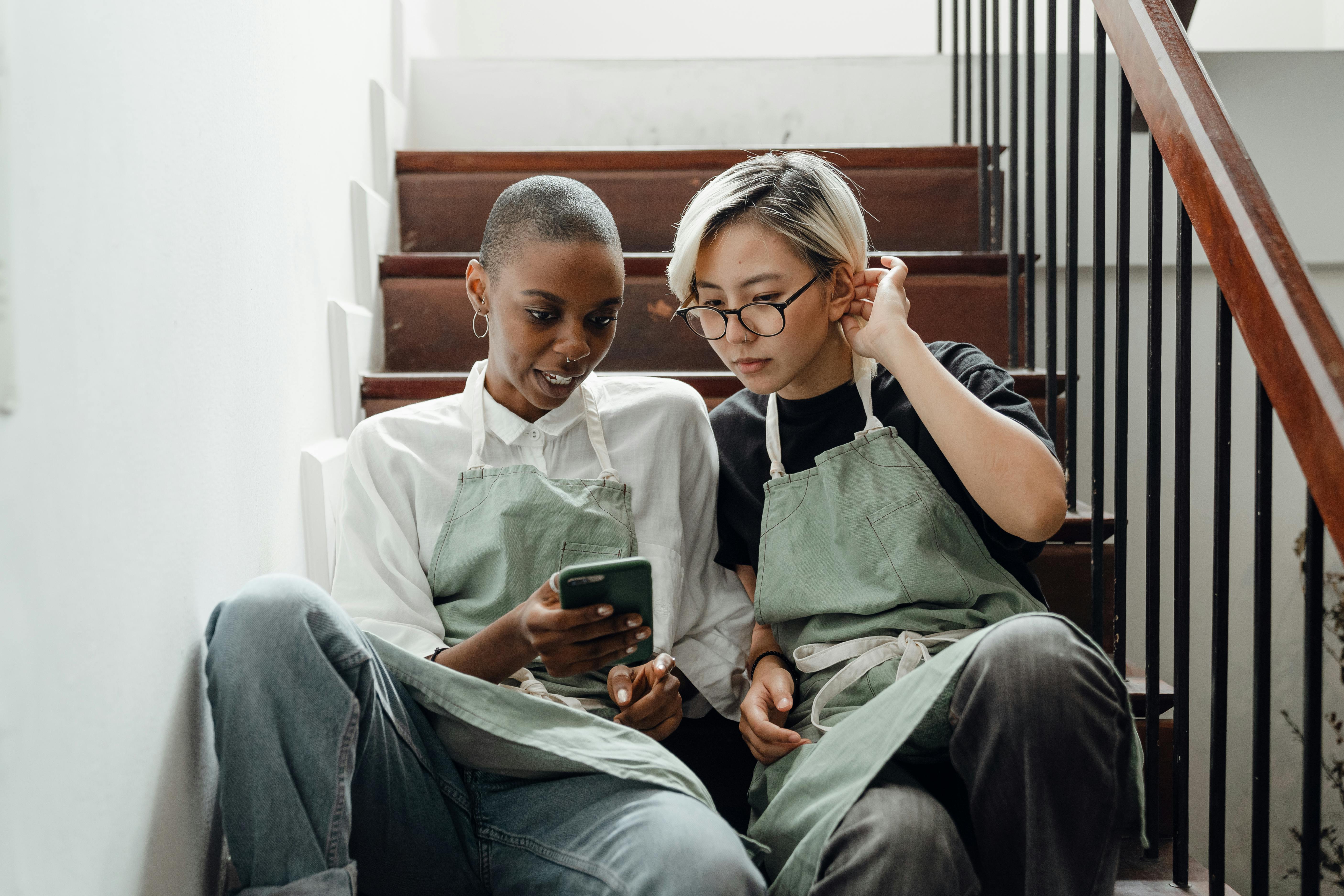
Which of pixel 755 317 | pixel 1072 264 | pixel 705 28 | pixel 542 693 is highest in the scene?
pixel 705 28

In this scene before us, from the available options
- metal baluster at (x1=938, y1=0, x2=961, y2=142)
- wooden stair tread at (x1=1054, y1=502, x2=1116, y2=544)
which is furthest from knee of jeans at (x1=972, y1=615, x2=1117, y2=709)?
metal baluster at (x1=938, y1=0, x2=961, y2=142)

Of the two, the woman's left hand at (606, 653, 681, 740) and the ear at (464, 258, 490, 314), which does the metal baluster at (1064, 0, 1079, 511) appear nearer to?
the woman's left hand at (606, 653, 681, 740)

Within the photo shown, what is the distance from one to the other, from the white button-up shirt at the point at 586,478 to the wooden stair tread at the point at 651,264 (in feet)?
1.98

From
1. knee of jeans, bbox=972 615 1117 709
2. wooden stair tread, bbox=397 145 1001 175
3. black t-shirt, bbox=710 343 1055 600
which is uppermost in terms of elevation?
wooden stair tread, bbox=397 145 1001 175

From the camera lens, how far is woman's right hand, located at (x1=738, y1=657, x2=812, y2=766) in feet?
3.60

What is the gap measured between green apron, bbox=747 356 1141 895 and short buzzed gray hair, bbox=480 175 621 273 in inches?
14.1

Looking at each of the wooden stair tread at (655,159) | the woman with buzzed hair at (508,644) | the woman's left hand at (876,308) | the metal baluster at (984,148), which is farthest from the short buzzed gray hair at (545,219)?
the metal baluster at (984,148)

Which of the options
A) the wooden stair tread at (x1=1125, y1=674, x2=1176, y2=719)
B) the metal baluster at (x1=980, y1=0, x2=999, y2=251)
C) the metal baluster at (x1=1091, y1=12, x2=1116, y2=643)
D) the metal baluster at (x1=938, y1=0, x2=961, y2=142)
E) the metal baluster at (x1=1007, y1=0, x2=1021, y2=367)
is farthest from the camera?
the metal baluster at (x1=938, y1=0, x2=961, y2=142)

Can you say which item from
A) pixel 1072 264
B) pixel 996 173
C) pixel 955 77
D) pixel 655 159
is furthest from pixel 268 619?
pixel 955 77

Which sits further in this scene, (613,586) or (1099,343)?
(1099,343)

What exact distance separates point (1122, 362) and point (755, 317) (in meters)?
0.57

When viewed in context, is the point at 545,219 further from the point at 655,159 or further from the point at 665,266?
the point at 655,159

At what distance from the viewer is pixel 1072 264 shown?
5.37ft

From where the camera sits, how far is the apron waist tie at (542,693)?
44.8 inches
